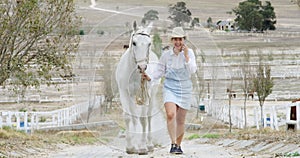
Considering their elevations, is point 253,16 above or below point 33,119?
above

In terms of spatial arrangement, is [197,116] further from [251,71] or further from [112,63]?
[251,71]

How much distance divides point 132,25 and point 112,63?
31.1 inches

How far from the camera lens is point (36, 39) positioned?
21.3 metres

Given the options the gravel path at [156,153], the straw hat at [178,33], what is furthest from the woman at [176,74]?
the gravel path at [156,153]

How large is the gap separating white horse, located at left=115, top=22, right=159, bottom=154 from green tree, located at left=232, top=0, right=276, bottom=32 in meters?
135

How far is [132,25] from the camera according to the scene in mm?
13688

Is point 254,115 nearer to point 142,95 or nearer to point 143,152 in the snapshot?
point 143,152

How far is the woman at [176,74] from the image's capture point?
13.2 meters

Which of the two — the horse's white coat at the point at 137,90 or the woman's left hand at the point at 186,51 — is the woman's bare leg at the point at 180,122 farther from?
the woman's left hand at the point at 186,51

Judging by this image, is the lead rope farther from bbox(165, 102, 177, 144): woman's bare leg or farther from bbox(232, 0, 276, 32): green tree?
bbox(232, 0, 276, 32): green tree

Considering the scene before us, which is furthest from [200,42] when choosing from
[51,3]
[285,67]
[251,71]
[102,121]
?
[285,67]

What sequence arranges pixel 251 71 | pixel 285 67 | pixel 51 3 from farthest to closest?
pixel 285 67, pixel 251 71, pixel 51 3

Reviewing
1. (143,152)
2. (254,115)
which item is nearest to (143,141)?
(143,152)

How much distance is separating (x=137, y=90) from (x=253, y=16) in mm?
141652
